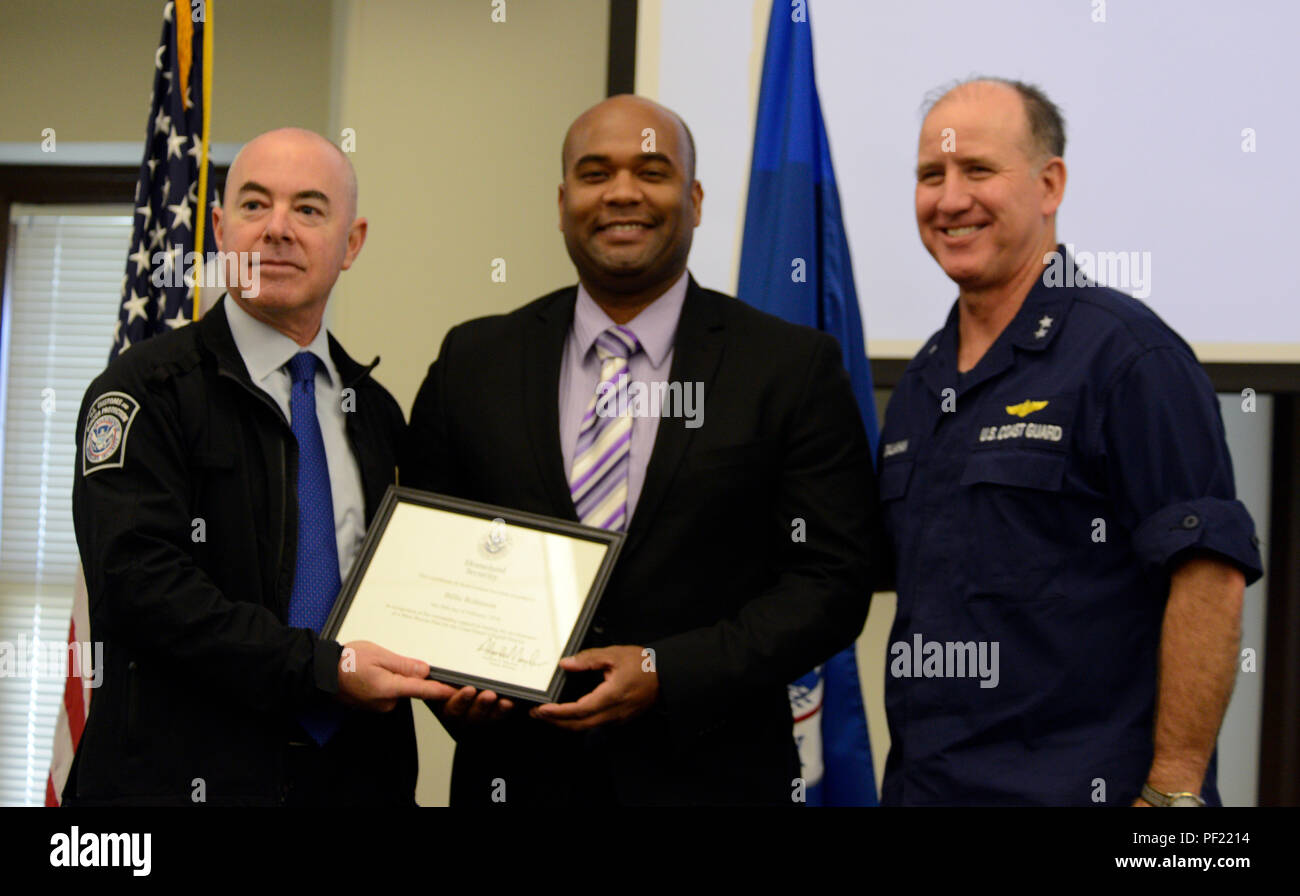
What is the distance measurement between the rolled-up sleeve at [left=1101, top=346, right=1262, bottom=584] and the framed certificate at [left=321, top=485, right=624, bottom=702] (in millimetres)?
830

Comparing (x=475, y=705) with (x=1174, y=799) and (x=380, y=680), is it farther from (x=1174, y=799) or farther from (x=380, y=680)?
(x=1174, y=799)

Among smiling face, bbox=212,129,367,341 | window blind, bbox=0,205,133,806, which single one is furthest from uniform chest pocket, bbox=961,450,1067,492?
window blind, bbox=0,205,133,806

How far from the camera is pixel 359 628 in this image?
82.1 inches

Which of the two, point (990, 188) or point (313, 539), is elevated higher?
point (990, 188)

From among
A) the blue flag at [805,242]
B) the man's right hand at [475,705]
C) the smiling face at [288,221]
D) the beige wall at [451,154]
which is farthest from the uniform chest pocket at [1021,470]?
the beige wall at [451,154]

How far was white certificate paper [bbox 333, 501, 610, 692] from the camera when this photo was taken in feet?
6.82

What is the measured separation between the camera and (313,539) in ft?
7.05

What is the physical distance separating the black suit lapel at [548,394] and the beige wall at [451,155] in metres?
1.45

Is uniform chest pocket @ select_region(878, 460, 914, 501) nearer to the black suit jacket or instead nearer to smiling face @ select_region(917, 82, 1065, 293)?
the black suit jacket

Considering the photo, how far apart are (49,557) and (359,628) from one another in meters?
3.08

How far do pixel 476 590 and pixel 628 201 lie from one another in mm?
760

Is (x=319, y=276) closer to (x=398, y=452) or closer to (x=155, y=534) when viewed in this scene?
(x=398, y=452)

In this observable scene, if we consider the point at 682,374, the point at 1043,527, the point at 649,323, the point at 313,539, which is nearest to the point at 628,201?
Result: the point at 649,323

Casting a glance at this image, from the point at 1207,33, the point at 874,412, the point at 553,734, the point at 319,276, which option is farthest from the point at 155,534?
the point at 1207,33
